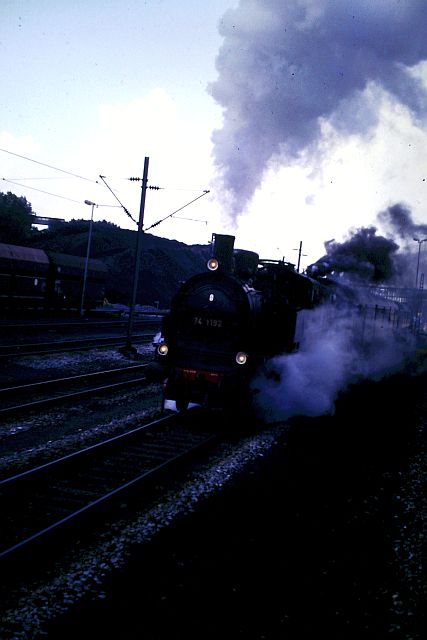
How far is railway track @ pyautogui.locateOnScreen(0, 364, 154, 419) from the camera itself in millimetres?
11615

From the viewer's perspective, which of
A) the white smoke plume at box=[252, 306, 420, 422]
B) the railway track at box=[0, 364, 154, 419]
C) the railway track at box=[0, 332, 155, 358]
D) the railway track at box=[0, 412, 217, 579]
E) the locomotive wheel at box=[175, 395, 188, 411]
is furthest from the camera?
the railway track at box=[0, 332, 155, 358]

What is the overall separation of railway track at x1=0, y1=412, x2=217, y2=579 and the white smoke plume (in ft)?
7.45

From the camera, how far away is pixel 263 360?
1120 centimetres

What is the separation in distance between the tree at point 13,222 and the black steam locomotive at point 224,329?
52.4 metres

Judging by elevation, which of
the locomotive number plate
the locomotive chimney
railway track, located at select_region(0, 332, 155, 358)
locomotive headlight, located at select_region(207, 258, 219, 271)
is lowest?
railway track, located at select_region(0, 332, 155, 358)

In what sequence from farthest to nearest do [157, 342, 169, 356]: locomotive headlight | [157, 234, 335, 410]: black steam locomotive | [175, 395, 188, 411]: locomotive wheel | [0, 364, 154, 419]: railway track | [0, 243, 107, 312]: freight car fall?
[0, 243, 107, 312]: freight car
[0, 364, 154, 419]: railway track
[157, 342, 169, 356]: locomotive headlight
[175, 395, 188, 411]: locomotive wheel
[157, 234, 335, 410]: black steam locomotive

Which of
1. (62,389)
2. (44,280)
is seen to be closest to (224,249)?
(62,389)

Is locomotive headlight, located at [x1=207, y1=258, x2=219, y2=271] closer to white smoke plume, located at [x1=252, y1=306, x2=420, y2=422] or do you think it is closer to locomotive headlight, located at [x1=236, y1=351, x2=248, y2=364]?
locomotive headlight, located at [x1=236, y1=351, x2=248, y2=364]

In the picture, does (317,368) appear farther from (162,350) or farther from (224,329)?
(162,350)

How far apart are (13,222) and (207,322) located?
56027 mm

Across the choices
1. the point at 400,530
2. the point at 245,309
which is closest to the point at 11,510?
the point at 400,530

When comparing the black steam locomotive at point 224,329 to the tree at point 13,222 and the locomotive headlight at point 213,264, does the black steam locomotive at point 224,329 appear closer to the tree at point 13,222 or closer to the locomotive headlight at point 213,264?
the locomotive headlight at point 213,264

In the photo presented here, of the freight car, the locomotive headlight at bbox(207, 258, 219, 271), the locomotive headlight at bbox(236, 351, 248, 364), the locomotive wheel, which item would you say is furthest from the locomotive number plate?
the freight car

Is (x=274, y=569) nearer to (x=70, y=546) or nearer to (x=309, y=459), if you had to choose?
(x=70, y=546)
